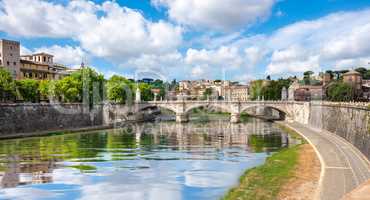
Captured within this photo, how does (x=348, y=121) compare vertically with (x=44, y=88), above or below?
below

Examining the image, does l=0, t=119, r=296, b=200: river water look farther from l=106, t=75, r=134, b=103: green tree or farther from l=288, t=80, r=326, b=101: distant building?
l=288, t=80, r=326, b=101: distant building

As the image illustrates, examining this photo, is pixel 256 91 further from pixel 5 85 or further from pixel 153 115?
pixel 5 85

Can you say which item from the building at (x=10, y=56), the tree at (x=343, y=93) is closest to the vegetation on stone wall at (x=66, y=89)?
the building at (x=10, y=56)

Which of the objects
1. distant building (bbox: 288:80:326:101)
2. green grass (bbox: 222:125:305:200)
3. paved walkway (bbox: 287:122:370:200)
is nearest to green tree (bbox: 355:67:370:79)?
distant building (bbox: 288:80:326:101)

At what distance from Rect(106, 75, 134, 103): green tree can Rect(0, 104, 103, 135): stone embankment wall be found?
1056 centimetres

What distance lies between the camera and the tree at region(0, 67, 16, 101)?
6756 centimetres

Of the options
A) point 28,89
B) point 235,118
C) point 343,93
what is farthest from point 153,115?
point 343,93

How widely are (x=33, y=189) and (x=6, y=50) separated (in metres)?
71.8

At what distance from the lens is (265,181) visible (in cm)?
2555

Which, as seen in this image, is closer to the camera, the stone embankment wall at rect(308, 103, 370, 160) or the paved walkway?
the paved walkway

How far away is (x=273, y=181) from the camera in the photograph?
998 inches

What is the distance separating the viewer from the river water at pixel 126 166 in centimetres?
2494

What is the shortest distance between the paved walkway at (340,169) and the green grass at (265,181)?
2320 millimetres

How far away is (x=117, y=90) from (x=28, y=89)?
61.0ft
